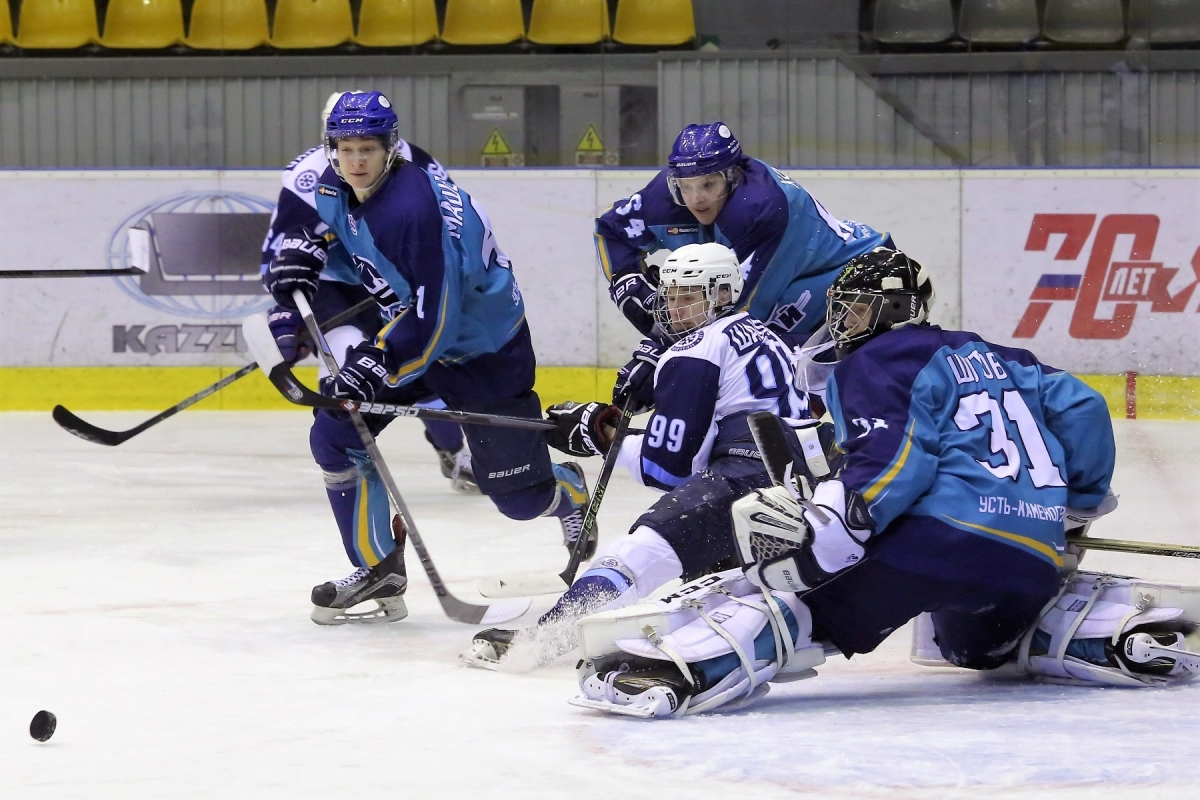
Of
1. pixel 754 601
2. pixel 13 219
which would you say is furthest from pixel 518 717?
pixel 13 219

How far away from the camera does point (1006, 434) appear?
7.94 ft

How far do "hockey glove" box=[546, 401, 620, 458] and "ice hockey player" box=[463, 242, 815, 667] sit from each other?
0.47 ft

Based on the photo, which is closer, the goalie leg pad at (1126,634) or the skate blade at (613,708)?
the skate blade at (613,708)

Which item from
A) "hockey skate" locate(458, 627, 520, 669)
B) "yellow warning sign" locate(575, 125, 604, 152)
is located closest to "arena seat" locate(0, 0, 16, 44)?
"yellow warning sign" locate(575, 125, 604, 152)

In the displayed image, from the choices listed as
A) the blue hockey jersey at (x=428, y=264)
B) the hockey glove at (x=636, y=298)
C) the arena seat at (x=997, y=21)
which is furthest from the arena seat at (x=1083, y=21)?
the blue hockey jersey at (x=428, y=264)

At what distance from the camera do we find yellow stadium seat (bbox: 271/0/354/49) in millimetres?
7750

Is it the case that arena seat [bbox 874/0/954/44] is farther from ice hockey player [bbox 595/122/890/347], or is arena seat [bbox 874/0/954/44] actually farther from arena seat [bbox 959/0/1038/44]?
ice hockey player [bbox 595/122/890/347]

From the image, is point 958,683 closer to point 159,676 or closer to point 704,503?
point 704,503

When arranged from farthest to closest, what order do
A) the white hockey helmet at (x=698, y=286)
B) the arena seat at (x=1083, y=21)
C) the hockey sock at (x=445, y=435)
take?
the arena seat at (x=1083, y=21)
the hockey sock at (x=445, y=435)
the white hockey helmet at (x=698, y=286)

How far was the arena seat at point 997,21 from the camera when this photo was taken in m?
7.30

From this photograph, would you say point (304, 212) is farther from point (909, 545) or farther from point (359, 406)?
point (909, 545)

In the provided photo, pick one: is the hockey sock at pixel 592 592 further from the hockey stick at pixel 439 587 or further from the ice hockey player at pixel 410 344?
the ice hockey player at pixel 410 344

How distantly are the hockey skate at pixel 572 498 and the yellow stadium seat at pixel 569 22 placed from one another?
417 cm

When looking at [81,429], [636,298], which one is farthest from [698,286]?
[81,429]
